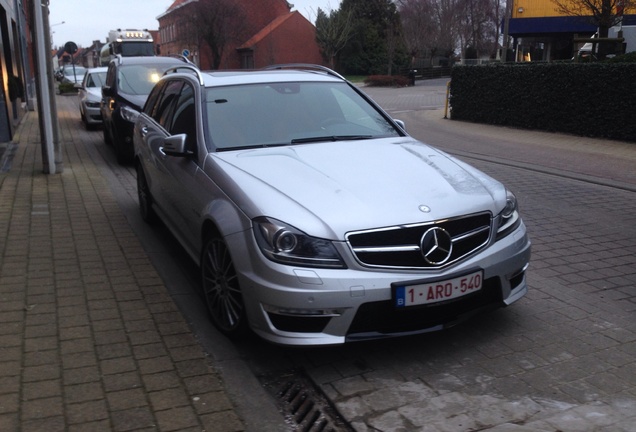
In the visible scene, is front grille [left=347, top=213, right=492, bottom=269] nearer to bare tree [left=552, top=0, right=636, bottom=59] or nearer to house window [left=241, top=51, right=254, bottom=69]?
bare tree [left=552, top=0, right=636, bottom=59]

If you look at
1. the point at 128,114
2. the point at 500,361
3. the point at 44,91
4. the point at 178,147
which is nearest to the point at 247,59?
the point at 128,114

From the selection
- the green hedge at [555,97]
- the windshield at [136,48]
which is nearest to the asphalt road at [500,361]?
the green hedge at [555,97]

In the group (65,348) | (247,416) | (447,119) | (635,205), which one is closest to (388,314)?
(247,416)

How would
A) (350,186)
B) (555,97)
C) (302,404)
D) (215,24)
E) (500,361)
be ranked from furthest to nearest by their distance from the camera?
(215,24) < (555,97) < (350,186) < (500,361) < (302,404)

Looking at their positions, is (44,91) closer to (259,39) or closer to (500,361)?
(500,361)

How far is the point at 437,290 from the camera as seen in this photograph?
3678 mm

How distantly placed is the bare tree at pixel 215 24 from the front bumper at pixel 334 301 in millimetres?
55074

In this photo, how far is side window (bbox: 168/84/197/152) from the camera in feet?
16.7

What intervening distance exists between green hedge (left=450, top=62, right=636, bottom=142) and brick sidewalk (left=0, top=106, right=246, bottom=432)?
36.0 feet

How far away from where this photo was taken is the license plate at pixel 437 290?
3.59 m

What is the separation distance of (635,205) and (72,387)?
7.04 metres

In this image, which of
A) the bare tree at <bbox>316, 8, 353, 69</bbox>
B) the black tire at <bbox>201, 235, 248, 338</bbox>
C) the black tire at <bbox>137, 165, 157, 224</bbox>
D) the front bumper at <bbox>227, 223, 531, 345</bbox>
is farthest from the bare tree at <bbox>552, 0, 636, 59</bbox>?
the bare tree at <bbox>316, 8, 353, 69</bbox>

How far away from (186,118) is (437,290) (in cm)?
277

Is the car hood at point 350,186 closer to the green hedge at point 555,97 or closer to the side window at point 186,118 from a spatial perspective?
the side window at point 186,118
